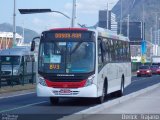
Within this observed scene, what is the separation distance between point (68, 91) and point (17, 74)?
73.2 feet

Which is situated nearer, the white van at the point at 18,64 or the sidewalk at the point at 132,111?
the sidewalk at the point at 132,111

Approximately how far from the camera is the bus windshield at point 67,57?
80.9 feet

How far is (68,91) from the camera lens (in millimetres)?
24562

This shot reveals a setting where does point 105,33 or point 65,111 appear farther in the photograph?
point 105,33

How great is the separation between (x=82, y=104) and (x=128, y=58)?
874 cm

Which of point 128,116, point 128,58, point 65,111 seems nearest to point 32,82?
point 128,58

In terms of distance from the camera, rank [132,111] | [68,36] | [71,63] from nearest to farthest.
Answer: [132,111], [71,63], [68,36]

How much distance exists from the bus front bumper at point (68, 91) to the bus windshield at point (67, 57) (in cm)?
71

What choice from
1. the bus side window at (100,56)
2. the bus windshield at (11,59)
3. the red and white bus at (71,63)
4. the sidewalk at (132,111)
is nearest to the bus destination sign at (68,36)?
the red and white bus at (71,63)

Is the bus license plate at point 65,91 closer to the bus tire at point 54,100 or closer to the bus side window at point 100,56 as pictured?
the bus side window at point 100,56

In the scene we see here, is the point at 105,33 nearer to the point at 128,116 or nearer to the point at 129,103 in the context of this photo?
the point at 129,103

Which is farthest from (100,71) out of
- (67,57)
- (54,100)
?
(54,100)

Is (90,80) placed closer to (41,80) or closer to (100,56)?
(100,56)

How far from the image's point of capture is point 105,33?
27.4 metres
